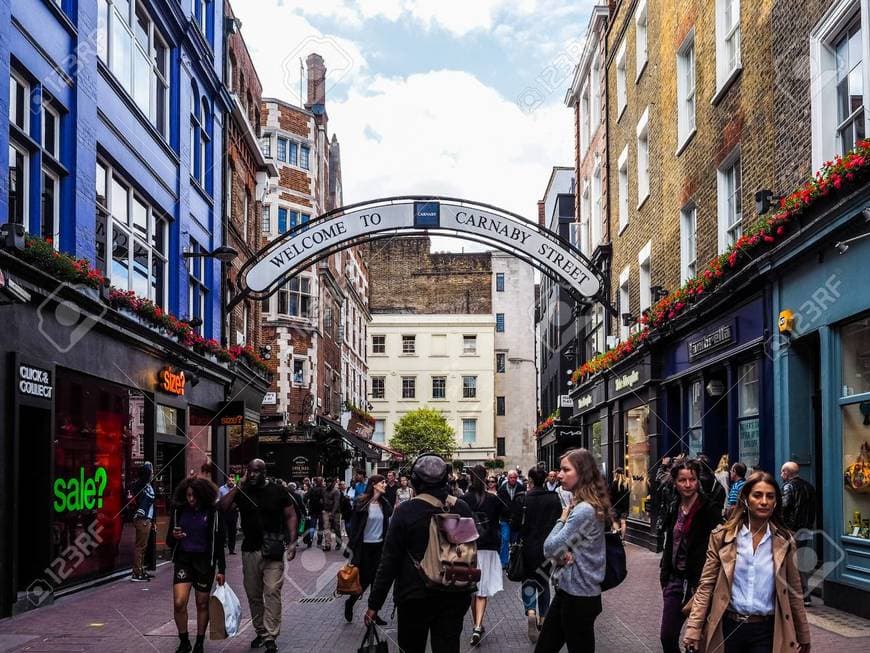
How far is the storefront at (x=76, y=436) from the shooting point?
495 inches

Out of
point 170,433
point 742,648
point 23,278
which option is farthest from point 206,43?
point 742,648

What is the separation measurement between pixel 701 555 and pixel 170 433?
47.4 ft

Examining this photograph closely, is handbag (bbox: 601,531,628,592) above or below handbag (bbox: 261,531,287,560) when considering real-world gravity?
above

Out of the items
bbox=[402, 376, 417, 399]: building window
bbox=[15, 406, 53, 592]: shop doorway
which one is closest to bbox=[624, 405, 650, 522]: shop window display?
bbox=[15, 406, 53, 592]: shop doorway

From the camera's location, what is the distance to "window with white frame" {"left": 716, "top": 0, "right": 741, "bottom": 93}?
1722 cm

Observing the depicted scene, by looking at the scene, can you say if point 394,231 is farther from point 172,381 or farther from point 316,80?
point 316,80

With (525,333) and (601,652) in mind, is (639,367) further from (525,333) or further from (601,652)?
(525,333)

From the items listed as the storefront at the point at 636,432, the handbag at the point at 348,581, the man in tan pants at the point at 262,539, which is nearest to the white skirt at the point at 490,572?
the handbag at the point at 348,581

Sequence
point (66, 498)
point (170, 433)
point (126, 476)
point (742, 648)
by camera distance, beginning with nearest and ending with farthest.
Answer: point (742, 648) → point (66, 498) → point (126, 476) → point (170, 433)

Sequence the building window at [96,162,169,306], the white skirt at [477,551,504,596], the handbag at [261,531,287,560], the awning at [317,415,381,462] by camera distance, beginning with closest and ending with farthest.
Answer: the handbag at [261,531,287,560]
the white skirt at [477,551,504,596]
the building window at [96,162,169,306]
the awning at [317,415,381,462]

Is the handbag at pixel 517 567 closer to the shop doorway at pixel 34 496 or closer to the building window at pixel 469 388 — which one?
the shop doorway at pixel 34 496

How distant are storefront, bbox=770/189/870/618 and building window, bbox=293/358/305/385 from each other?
2844 centimetres

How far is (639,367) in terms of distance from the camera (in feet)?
75.1

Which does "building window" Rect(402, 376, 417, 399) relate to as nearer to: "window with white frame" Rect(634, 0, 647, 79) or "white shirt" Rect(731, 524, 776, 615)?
"window with white frame" Rect(634, 0, 647, 79)
